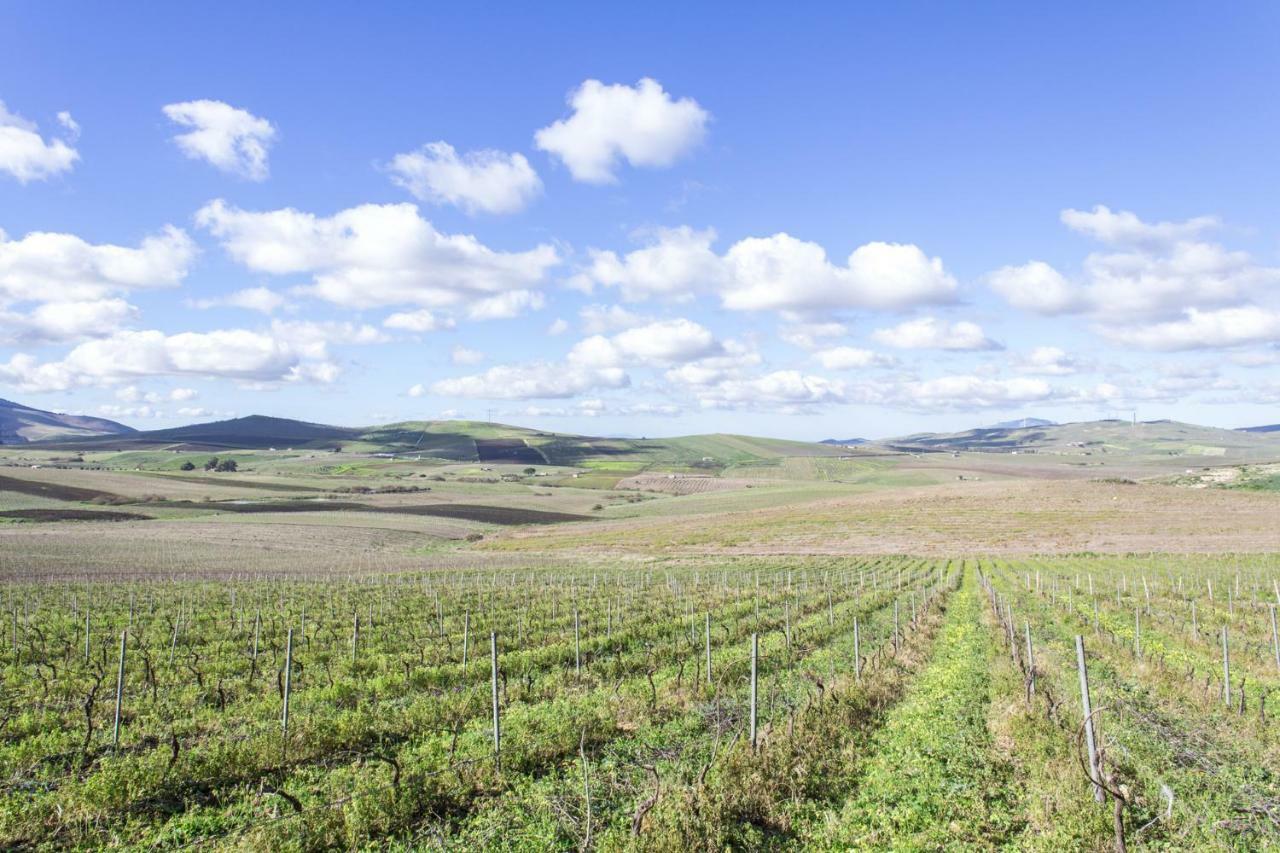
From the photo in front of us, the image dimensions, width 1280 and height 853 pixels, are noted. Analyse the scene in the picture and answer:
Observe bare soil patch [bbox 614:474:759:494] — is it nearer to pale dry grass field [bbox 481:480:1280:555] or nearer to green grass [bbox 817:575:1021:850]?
pale dry grass field [bbox 481:480:1280:555]

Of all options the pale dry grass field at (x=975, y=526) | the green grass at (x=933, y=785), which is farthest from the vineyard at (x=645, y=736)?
the pale dry grass field at (x=975, y=526)

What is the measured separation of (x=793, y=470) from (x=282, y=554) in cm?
14565

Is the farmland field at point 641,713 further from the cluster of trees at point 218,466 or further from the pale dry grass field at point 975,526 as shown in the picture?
the cluster of trees at point 218,466

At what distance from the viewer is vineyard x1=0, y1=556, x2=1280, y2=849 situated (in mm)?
8711

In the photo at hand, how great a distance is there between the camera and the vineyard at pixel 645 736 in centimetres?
871

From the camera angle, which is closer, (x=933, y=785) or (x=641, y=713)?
(x=933, y=785)

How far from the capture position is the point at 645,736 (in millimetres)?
12094

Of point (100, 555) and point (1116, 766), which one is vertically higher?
point (1116, 766)

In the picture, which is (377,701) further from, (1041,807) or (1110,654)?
(1110,654)

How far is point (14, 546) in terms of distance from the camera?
5950cm

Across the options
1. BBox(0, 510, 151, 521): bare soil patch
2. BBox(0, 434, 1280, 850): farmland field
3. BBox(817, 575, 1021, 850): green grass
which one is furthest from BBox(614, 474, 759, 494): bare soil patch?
BBox(817, 575, 1021, 850): green grass

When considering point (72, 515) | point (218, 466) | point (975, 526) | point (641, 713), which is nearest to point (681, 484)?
point (975, 526)

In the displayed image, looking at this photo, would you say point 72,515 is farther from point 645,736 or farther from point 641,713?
point 645,736

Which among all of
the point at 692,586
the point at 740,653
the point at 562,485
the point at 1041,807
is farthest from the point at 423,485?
the point at 1041,807
